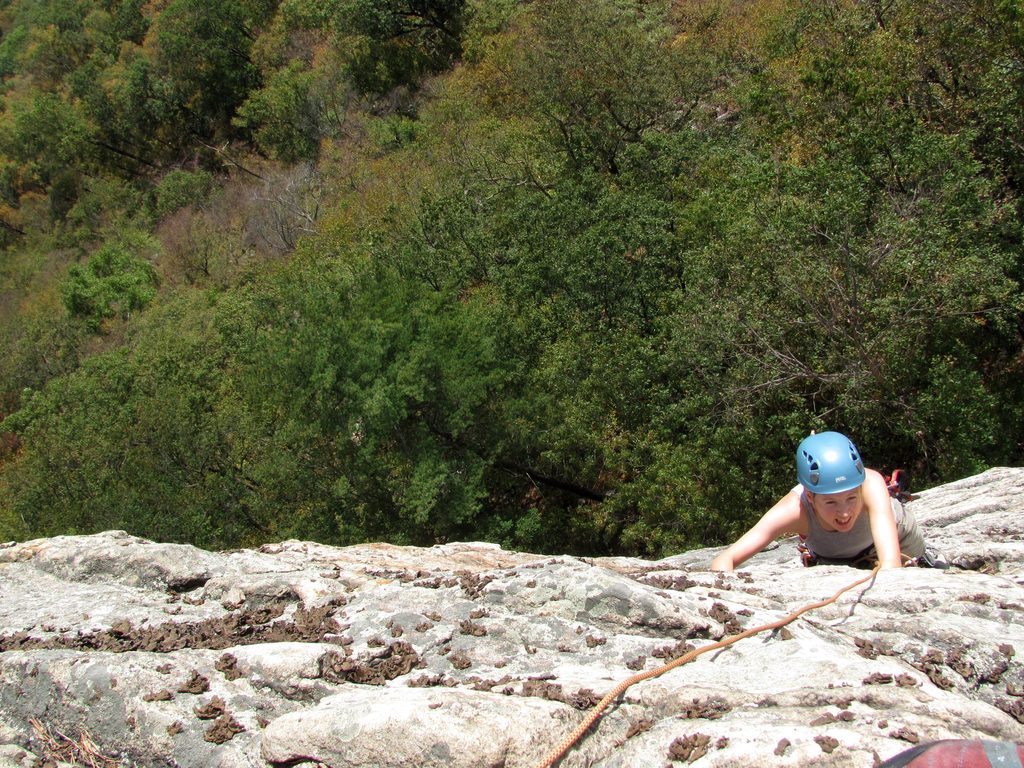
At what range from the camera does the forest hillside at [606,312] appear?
1459cm

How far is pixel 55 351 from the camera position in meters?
38.7

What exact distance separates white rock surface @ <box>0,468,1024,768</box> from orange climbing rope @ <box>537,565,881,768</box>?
0.05 m

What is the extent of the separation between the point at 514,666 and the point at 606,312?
645 inches

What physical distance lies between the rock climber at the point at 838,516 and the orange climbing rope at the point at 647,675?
46cm

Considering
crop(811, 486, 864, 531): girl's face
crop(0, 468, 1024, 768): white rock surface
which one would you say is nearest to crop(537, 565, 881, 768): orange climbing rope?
crop(0, 468, 1024, 768): white rock surface

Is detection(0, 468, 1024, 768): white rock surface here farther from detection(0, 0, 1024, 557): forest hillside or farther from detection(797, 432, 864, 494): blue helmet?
detection(0, 0, 1024, 557): forest hillside

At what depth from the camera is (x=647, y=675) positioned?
3969mm

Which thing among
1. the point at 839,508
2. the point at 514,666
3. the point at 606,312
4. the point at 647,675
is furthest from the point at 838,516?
the point at 606,312

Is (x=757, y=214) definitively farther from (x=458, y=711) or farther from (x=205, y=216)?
(x=205, y=216)

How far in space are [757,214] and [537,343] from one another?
6833 millimetres

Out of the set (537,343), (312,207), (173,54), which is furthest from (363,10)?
(537,343)

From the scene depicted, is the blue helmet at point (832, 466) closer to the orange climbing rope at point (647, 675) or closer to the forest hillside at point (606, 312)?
the orange climbing rope at point (647, 675)

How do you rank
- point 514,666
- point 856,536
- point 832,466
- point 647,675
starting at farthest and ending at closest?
point 856,536 → point 832,466 → point 514,666 → point 647,675

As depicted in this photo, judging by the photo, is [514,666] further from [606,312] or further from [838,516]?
[606,312]
